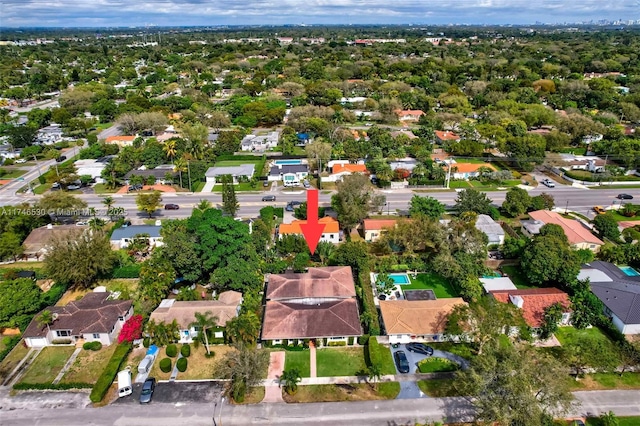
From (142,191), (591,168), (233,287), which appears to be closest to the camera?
(233,287)

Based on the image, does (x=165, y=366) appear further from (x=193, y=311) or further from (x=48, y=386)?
(x=48, y=386)

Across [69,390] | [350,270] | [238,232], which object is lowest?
[69,390]

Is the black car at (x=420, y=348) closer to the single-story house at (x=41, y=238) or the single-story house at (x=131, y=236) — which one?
the single-story house at (x=131, y=236)

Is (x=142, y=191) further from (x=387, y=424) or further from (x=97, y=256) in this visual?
(x=387, y=424)

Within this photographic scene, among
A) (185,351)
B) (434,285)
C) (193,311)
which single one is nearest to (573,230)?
(434,285)

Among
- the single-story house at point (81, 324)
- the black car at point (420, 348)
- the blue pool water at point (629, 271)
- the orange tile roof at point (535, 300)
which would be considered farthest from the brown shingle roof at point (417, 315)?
the single-story house at point (81, 324)

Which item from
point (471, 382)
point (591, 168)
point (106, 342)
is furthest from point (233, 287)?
point (591, 168)

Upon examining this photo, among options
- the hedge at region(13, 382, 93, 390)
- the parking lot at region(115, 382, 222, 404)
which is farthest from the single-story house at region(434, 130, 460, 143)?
the hedge at region(13, 382, 93, 390)
